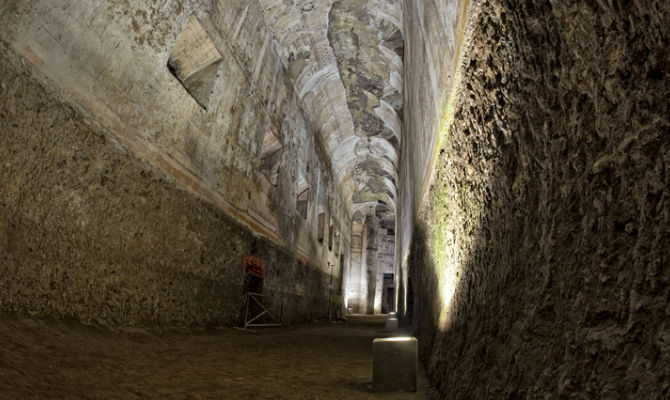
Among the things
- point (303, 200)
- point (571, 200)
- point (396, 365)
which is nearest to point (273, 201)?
point (303, 200)

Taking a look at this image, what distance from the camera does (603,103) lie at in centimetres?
92

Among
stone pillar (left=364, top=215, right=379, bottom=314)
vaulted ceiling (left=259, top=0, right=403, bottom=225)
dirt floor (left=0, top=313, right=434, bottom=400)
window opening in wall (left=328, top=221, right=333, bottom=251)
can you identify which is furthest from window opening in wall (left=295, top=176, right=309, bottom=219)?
stone pillar (left=364, top=215, right=379, bottom=314)

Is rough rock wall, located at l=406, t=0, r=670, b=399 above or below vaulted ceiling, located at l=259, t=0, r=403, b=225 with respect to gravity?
below

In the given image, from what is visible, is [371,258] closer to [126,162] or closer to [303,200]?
[303,200]

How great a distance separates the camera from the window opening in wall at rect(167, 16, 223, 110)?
5.24 metres

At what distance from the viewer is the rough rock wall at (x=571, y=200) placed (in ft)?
2.51

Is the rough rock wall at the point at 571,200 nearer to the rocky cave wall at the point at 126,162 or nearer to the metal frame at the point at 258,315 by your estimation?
the rocky cave wall at the point at 126,162

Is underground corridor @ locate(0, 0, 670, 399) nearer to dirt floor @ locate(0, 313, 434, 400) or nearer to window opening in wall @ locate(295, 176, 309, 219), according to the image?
dirt floor @ locate(0, 313, 434, 400)

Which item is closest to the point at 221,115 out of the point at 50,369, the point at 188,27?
the point at 188,27

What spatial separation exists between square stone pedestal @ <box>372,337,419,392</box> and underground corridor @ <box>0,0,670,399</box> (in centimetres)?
1

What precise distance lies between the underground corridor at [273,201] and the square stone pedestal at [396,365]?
0.01 meters

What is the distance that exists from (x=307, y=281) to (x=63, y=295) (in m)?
8.35

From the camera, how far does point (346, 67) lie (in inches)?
384

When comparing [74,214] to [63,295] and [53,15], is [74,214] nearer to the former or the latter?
[63,295]
